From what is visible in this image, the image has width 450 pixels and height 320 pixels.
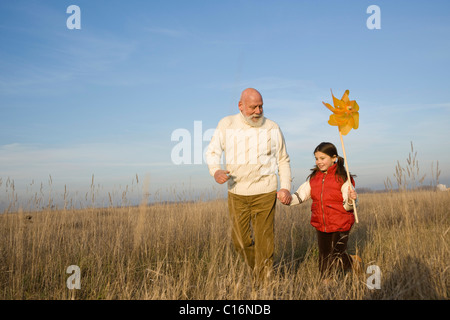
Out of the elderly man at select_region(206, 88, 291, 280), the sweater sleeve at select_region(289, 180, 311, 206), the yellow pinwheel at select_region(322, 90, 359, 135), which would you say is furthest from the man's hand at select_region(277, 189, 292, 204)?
the yellow pinwheel at select_region(322, 90, 359, 135)

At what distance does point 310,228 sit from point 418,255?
2.54 meters

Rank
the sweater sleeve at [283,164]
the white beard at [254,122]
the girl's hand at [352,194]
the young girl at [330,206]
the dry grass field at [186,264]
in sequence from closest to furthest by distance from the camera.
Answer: the dry grass field at [186,264], the girl's hand at [352,194], the white beard at [254,122], the young girl at [330,206], the sweater sleeve at [283,164]

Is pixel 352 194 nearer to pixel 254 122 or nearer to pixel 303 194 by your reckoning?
pixel 303 194

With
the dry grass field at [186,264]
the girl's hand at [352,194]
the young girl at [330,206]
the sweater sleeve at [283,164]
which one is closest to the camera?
the dry grass field at [186,264]

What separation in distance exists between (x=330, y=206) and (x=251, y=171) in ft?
3.23

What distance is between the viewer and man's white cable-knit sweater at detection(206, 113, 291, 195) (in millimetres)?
3396

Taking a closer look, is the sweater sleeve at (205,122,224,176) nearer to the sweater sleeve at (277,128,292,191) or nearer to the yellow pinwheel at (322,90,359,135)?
the sweater sleeve at (277,128,292,191)

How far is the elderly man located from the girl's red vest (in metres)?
0.41

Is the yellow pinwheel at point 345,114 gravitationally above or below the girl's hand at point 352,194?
above

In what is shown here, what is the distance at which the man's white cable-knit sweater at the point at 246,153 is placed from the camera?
3396 mm

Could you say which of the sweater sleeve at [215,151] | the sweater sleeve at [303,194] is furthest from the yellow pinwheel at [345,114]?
the sweater sleeve at [215,151]

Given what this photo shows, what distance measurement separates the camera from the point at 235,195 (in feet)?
11.3

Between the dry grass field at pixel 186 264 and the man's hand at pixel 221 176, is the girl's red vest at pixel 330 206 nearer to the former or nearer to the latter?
the dry grass field at pixel 186 264
